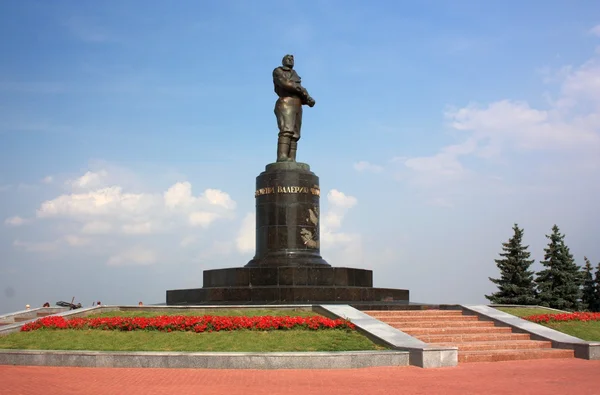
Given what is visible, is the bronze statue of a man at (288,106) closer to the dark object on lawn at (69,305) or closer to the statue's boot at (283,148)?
the statue's boot at (283,148)

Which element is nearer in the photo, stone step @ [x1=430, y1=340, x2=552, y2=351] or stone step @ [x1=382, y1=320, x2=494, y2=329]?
stone step @ [x1=430, y1=340, x2=552, y2=351]


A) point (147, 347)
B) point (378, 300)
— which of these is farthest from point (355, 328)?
point (378, 300)

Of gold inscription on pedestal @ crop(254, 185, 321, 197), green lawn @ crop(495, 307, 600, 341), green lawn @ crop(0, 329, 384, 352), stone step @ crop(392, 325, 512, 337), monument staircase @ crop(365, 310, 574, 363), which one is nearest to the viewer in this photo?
green lawn @ crop(0, 329, 384, 352)

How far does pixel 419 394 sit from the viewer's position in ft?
30.9

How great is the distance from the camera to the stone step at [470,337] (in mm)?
14555

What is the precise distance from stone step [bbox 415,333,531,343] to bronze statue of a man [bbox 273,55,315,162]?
9138 mm

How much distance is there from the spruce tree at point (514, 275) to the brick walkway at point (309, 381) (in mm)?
17085

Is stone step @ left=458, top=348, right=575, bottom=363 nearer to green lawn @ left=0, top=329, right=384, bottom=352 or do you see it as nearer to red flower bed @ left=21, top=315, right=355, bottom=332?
green lawn @ left=0, top=329, right=384, bottom=352

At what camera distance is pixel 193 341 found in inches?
519

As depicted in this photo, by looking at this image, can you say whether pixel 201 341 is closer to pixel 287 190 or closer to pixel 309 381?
pixel 309 381

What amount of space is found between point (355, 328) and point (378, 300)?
19.5 ft

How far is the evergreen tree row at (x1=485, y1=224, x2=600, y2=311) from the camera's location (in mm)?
29219

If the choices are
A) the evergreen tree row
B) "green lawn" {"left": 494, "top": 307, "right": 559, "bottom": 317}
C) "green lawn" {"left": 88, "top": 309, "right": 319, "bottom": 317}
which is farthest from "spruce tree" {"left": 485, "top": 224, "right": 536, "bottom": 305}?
"green lawn" {"left": 88, "top": 309, "right": 319, "bottom": 317}

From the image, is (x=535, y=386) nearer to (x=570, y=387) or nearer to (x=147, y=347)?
(x=570, y=387)
